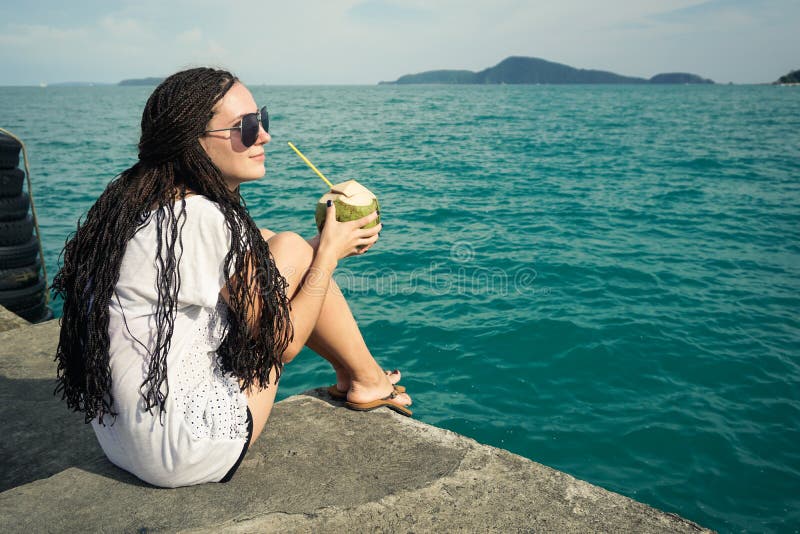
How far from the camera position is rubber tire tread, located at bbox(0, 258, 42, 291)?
218 inches

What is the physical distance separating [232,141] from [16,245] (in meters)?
4.60

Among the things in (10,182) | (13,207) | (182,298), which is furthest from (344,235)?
(13,207)

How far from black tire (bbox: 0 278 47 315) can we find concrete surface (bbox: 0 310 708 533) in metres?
3.20

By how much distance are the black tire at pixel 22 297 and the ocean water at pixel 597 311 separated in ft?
9.11

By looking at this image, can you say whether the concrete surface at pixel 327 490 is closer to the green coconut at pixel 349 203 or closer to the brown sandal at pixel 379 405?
the brown sandal at pixel 379 405

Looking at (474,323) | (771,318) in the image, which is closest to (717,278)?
(771,318)

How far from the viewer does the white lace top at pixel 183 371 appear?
75.5 inches

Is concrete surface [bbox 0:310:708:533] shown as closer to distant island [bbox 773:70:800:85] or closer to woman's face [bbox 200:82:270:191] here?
woman's face [bbox 200:82:270:191]

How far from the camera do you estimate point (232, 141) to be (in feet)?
7.21

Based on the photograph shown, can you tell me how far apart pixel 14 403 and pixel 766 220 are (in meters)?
11.8

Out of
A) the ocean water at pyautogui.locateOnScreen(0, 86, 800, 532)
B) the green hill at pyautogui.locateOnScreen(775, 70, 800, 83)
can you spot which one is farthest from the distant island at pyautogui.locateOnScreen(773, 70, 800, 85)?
the ocean water at pyautogui.locateOnScreen(0, 86, 800, 532)

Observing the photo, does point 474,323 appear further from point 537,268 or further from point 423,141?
point 423,141

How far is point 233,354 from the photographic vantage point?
2.10 metres

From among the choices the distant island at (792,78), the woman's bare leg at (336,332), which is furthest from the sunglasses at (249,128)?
the distant island at (792,78)
